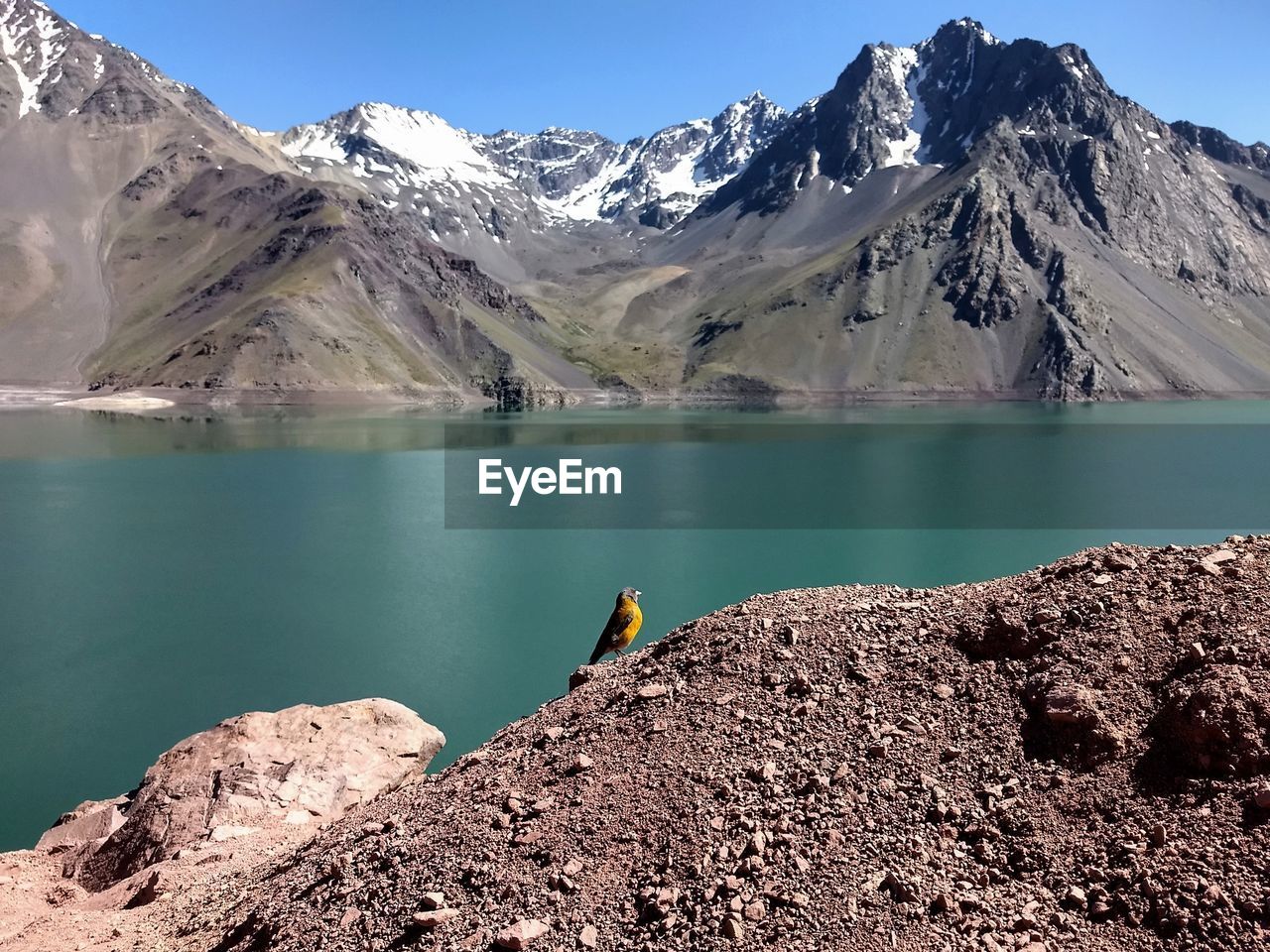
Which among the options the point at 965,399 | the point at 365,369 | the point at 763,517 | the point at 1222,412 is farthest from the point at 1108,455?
the point at 365,369

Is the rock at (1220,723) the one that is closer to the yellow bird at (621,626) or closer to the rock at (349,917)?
the rock at (349,917)

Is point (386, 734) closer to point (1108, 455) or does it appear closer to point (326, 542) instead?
point (326, 542)

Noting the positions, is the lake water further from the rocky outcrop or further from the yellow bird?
the rocky outcrop

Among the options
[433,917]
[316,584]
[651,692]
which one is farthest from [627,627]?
[316,584]

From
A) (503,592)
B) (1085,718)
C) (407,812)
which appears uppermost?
(1085,718)

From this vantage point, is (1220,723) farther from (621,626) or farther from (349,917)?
(621,626)

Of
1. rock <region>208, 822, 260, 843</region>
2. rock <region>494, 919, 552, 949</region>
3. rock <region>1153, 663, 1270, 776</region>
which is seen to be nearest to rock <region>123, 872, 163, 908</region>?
rock <region>208, 822, 260, 843</region>
